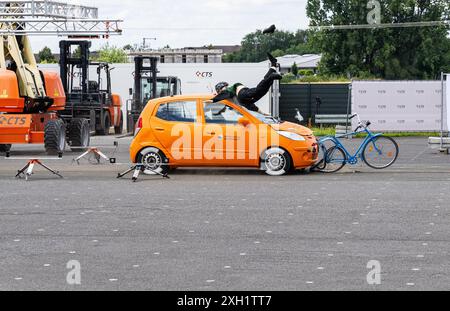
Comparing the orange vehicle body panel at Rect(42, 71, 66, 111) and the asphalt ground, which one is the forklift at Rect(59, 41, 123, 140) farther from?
the asphalt ground

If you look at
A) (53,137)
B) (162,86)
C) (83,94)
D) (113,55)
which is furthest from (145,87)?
(113,55)

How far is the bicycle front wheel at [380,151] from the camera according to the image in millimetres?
20562

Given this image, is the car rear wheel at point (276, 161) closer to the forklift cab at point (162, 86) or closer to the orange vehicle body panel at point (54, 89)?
the orange vehicle body panel at point (54, 89)

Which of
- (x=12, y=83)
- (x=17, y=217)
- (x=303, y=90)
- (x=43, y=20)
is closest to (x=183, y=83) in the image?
(x=303, y=90)

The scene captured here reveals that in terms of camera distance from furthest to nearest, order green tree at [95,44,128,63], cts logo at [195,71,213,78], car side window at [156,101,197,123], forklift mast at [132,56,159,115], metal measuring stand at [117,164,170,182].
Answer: green tree at [95,44,128,63] → cts logo at [195,71,213,78] → forklift mast at [132,56,159,115] → car side window at [156,101,197,123] → metal measuring stand at [117,164,170,182]

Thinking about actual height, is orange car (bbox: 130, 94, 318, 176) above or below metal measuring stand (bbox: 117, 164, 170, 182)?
above

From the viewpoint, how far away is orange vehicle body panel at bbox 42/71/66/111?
28.2 meters

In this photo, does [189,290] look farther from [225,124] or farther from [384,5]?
[384,5]

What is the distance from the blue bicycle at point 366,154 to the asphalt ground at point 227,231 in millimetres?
385

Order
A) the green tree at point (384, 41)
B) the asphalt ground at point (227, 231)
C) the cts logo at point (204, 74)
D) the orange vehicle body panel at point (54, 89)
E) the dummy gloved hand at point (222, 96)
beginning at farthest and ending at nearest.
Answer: the green tree at point (384, 41) < the cts logo at point (204, 74) < the orange vehicle body panel at point (54, 89) < the dummy gloved hand at point (222, 96) < the asphalt ground at point (227, 231)

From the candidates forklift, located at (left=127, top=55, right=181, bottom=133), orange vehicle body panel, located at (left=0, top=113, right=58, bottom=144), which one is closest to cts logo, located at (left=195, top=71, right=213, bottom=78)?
forklift, located at (left=127, top=55, right=181, bottom=133)

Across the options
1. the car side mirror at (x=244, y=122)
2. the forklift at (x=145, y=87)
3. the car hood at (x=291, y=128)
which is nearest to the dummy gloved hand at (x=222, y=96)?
the car side mirror at (x=244, y=122)

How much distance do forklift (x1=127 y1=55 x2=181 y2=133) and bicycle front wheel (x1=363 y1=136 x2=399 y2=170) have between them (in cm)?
2073

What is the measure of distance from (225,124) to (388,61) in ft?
228
